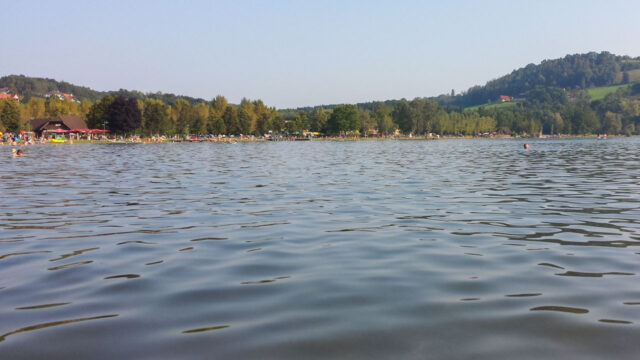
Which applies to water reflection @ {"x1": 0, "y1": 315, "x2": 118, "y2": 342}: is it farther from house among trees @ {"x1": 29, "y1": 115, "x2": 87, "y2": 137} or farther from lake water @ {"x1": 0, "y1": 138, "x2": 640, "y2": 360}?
house among trees @ {"x1": 29, "y1": 115, "x2": 87, "y2": 137}

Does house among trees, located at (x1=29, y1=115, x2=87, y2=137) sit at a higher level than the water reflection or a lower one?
higher

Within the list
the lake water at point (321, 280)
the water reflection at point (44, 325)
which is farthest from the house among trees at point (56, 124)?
the water reflection at point (44, 325)

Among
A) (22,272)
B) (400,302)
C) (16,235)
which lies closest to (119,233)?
(16,235)

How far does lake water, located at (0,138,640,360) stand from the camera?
527 cm

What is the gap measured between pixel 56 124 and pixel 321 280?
16035 cm

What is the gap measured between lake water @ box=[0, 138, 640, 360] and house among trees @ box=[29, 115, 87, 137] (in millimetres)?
143679

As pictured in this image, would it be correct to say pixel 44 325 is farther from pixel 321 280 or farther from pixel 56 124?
pixel 56 124

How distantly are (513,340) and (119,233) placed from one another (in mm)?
9982

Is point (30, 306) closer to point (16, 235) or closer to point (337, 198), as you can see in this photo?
point (16, 235)

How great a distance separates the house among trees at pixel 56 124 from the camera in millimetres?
142875

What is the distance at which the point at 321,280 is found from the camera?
25.3 ft

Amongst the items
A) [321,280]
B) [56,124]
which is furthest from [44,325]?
[56,124]

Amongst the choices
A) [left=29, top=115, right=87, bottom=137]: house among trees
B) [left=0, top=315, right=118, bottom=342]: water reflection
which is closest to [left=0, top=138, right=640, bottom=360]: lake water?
[left=0, top=315, right=118, bottom=342]: water reflection

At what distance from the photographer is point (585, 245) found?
404 inches
